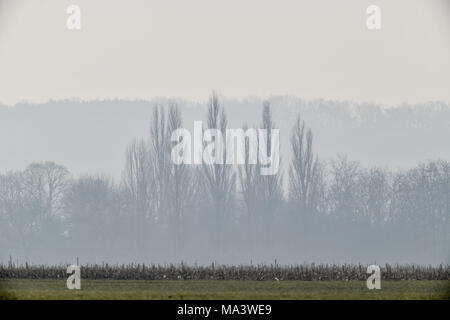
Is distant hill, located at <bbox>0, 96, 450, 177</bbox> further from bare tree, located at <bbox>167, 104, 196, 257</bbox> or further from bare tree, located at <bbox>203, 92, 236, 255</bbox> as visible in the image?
bare tree, located at <bbox>203, 92, 236, 255</bbox>

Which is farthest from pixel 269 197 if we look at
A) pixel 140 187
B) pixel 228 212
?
pixel 140 187

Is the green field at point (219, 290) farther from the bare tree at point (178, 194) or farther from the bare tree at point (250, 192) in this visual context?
the bare tree at point (178, 194)

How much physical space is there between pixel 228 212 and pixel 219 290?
42225mm

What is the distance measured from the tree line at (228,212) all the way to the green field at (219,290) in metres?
36.0

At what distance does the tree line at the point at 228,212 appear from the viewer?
204 feet

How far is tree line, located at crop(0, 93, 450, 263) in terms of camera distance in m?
62.0

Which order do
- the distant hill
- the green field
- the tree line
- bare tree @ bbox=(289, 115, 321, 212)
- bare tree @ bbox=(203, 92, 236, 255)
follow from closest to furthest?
the green field
bare tree @ bbox=(203, 92, 236, 255)
bare tree @ bbox=(289, 115, 321, 212)
the tree line
the distant hill

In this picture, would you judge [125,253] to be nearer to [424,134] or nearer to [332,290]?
[424,134]

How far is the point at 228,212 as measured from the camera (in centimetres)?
6394

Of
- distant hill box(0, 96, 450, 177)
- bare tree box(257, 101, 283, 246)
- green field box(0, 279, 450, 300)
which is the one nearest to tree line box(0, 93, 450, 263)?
bare tree box(257, 101, 283, 246)

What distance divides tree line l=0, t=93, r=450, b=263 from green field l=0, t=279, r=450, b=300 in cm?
3605

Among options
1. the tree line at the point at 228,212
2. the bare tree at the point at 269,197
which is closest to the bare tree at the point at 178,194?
the tree line at the point at 228,212
